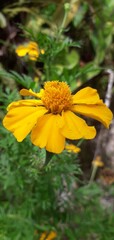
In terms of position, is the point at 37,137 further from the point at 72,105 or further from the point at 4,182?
the point at 4,182

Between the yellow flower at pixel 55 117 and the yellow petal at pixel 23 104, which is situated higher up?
the yellow petal at pixel 23 104

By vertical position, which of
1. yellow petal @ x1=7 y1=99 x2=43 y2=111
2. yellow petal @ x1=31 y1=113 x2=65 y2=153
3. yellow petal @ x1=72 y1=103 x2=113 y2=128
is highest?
yellow petal @ x1=7 y1=99 x2=43 y2=111

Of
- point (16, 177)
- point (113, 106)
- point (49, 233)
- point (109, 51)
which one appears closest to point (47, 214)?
point (49, 233)
